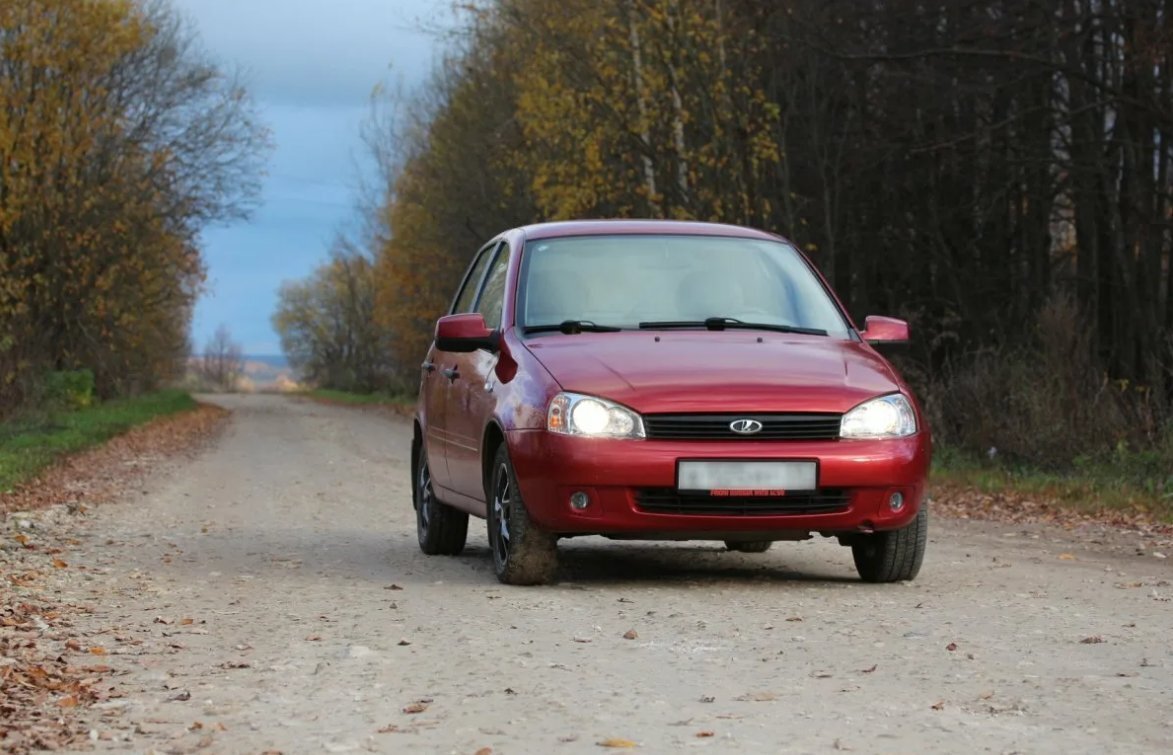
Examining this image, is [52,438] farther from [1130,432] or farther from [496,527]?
[496,527]

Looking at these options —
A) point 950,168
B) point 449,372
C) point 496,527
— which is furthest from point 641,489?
point 950,168

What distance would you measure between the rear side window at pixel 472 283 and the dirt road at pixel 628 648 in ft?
5.00

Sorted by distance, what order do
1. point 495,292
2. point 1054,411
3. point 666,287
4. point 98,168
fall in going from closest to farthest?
1. point 666,287
2. point 495,292
3. point 1054,411
4. point 98,168

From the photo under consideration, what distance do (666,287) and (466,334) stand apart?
108cm

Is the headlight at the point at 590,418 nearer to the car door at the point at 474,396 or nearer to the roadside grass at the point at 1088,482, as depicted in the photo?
the car door at the point at 474,396

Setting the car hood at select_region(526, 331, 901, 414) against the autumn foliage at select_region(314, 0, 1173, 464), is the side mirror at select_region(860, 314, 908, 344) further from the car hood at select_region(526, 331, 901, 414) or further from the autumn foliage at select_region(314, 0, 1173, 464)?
the autumn foliage at select_region(314, 0, 1173, 464)

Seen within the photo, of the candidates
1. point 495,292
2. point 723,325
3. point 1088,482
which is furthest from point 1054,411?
point 723,325

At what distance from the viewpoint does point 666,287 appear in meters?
9.36

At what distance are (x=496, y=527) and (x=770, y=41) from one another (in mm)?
19501

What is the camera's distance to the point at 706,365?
8.38m

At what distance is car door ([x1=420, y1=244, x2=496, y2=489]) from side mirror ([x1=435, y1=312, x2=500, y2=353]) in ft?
2.88

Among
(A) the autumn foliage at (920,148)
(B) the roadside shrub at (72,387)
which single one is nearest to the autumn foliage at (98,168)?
(B) the roadside shrub at (72,387)

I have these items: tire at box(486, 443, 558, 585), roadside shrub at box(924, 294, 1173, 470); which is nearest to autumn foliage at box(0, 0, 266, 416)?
roadside shrub at box(924, 294, 1173, 470)

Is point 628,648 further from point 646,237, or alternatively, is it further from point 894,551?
point 646,237
